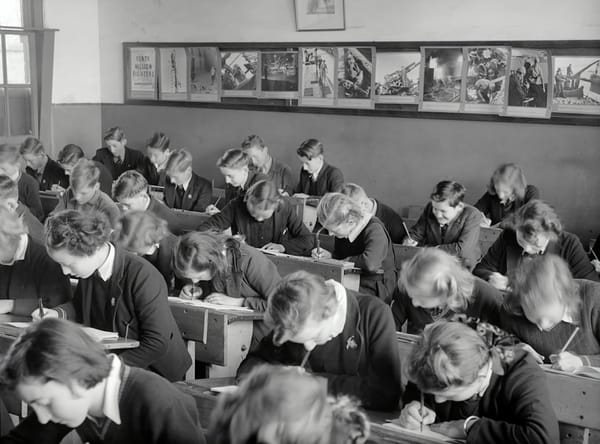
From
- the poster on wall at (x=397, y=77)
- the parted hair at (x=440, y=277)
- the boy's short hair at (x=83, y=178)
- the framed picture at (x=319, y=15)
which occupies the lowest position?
the parted hair at (x=440, y=277)

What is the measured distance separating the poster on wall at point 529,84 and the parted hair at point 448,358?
16.0ft

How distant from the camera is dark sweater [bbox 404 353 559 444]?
236 centimetres

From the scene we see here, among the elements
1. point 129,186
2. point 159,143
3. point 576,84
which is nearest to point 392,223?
point 129,186

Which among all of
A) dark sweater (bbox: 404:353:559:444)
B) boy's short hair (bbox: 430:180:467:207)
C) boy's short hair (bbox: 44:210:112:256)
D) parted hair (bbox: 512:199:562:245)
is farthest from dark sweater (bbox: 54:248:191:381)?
boy's short hair (bbox: 430:180:467:207)

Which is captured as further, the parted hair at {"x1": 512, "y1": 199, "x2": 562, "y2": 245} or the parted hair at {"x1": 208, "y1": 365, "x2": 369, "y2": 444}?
the parted hair at {"x1": 512, "y1": 199, "x2": 562, "y2": 245}

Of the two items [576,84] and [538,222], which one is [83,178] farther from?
[576,84]

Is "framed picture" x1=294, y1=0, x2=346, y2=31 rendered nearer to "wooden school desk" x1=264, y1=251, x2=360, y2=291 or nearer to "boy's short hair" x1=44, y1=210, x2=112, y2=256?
"wooden school desk" x1=264, y1=251, x2=360, y2=291

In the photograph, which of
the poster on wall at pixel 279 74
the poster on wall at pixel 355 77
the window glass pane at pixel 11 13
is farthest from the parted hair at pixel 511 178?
the window glass pane at pixel 11 13

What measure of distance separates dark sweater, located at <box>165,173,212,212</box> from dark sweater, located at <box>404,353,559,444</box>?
14.7 feet

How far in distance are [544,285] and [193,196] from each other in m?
4.33

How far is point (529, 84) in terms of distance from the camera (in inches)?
270

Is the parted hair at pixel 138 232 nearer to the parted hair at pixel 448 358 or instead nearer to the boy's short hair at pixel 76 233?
the boy's short hair at pixel 76 233

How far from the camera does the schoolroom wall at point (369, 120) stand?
6.77m

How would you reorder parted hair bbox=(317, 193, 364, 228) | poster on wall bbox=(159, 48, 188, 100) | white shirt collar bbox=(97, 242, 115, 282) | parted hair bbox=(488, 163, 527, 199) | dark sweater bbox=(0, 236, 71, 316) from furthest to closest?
poster on wall bbox=(159, 48, 188, 100)
parted hair bbox=(488, 163, 527, 199)
parted hair bbox=(317, 193, 364, 228)
dark sweater bbox=(0, 236, 71, 316)
white shirt collar bbox=(97, 242, 115, 282)
